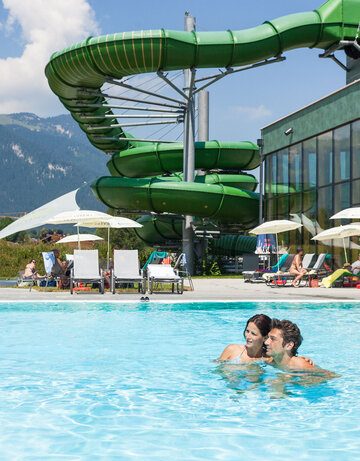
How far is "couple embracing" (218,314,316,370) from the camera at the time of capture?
196 inches

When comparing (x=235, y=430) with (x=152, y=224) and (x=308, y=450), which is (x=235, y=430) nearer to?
(x=308, y=450)

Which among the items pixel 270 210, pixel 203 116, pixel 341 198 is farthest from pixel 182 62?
pixel 203 116

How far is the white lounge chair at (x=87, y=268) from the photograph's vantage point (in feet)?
40.7

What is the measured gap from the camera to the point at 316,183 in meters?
21.2

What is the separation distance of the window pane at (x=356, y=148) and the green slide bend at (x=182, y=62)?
5.32m

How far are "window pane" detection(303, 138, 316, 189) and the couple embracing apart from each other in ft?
55.2

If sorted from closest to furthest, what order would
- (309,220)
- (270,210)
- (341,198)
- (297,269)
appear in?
(297,269) → (341,198) → (309,220) → (270,210)

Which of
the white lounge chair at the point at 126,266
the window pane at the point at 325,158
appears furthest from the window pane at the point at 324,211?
the white lounge chair at the point at 126,266

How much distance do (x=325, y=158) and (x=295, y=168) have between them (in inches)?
96.2

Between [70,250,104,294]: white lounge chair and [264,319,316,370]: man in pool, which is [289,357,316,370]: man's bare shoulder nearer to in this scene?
[264,319,316,370]: man in pool

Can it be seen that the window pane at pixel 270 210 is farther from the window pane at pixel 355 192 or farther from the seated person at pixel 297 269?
the seated person at pixel 297 269

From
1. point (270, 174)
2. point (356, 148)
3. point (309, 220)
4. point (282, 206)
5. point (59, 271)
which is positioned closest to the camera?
point (59, 271)

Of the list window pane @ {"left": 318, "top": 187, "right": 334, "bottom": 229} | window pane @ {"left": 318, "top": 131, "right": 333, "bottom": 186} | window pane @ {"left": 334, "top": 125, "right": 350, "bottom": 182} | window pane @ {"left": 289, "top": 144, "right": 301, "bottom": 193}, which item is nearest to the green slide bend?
window pane @ {"left": 289, "top": 144, "right": 301, "bottom": 193}

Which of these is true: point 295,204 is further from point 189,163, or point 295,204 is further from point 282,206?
point 189,163
